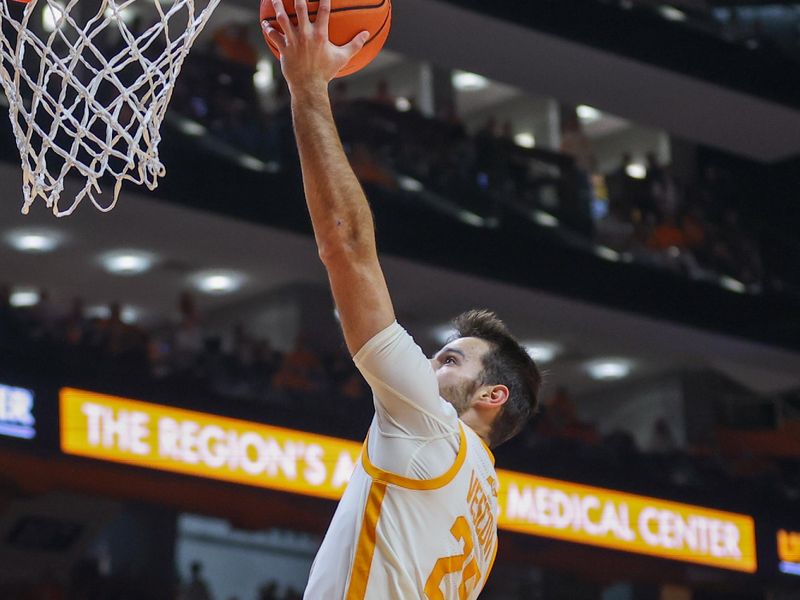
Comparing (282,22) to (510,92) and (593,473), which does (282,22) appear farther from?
(510,92)

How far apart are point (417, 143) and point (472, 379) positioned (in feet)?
34.3

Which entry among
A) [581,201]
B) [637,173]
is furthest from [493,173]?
[637,173]

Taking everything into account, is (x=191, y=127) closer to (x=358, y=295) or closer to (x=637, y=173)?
(x=637, y=173)

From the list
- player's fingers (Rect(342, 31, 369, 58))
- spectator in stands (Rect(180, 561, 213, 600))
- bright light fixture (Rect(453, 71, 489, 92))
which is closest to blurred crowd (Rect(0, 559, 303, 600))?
spectator in stands (Rect(180, 561, 213, 600))

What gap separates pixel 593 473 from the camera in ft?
42.9

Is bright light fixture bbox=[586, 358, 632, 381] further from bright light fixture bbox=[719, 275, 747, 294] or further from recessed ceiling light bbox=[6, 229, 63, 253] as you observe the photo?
recessed ceiling light bbox=[6, 229, 63, 253]

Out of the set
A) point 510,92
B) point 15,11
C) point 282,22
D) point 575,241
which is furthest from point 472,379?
point 510,92

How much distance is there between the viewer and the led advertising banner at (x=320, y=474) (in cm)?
1034

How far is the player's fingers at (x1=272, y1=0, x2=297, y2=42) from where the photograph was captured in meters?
2.90

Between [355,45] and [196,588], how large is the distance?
358 inches

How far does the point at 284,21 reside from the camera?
115 inches

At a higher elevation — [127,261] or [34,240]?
[127,261]

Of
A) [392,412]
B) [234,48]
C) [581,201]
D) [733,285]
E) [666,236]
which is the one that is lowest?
[392,412]

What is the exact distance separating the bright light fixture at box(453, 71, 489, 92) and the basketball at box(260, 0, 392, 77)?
16493 mm
